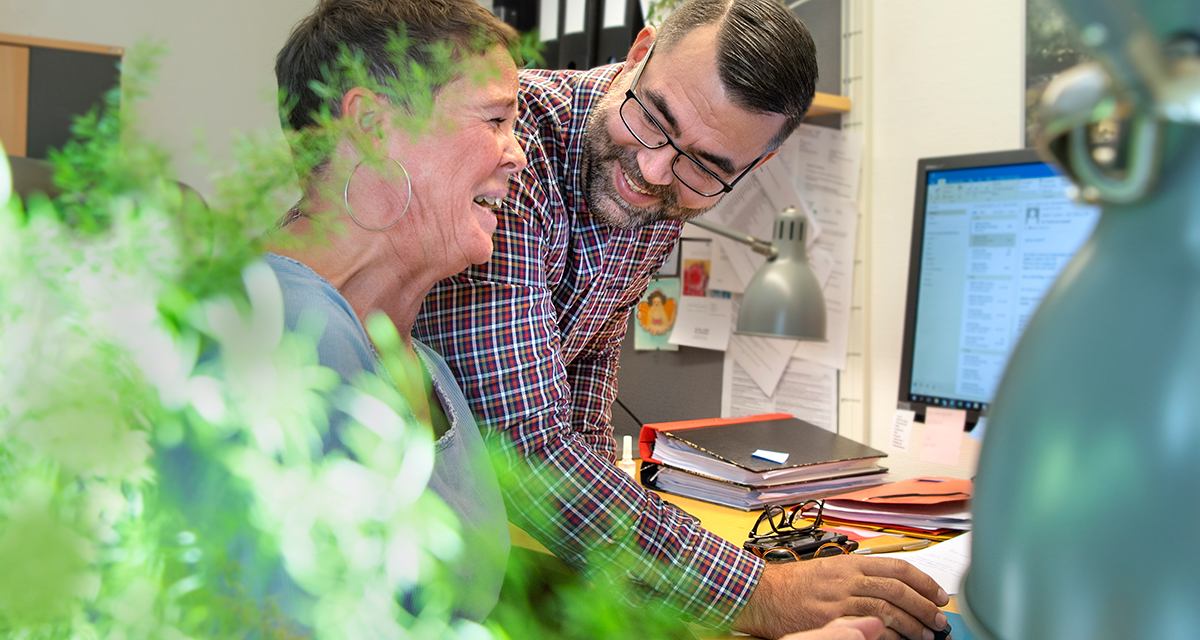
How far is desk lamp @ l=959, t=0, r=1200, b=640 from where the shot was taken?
0.17m

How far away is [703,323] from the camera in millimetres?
1991

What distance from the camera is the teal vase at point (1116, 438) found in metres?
0.17

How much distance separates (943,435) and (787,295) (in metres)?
0.37

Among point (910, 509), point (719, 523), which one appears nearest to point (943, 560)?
point (910, 509)

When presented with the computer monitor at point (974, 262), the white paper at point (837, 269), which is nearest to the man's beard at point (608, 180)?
the computer monitor at point (974, 262)

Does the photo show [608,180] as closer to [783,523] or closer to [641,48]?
[641,48]

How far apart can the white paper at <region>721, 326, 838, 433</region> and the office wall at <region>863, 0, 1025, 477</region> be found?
0.27 ft

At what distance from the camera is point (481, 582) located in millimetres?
393

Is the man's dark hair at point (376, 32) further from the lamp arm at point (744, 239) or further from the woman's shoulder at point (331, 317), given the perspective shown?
the lamp arm at point (744, 239)

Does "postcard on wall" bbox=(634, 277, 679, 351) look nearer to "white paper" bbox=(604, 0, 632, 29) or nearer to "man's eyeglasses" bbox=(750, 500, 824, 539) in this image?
"white paper" bbox=(604, 0, 632, 29)

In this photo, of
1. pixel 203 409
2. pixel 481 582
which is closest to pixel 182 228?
pixel 203 409

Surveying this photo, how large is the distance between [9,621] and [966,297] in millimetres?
1521

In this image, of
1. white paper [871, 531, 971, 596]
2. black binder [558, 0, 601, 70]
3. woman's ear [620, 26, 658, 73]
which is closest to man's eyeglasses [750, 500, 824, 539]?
white paper [871, 531, 971, 596]

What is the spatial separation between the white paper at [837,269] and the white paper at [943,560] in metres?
0.67
